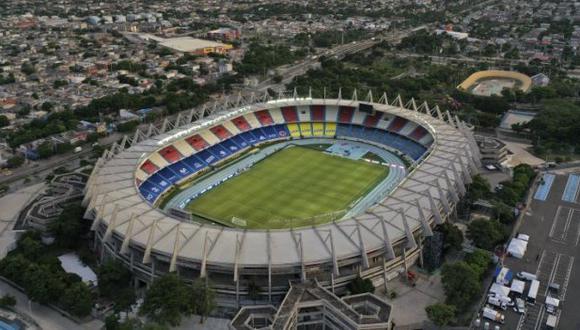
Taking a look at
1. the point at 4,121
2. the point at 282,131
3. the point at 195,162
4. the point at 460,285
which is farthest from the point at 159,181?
the point at 4,121

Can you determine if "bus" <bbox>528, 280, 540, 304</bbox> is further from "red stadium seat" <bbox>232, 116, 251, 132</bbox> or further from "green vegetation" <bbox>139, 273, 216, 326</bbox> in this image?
"red stadium seat" <bbox>232, 116, 251, 132</bbox>

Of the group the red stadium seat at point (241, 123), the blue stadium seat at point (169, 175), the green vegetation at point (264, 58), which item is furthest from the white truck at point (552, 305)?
the green vegetation at point (264, 58)

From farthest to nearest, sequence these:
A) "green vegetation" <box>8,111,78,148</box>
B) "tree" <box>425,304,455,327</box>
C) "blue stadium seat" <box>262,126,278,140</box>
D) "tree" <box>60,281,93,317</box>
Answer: "green vegetation" <box>8,111,78,148</box> < "blue stadium seat" <box>262,126,278,140</box> < "tree" <box>60,281,93,317</box> < "tree" <box>425,304,455,327</box>

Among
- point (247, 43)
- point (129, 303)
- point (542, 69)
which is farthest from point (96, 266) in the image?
point (247, 43)

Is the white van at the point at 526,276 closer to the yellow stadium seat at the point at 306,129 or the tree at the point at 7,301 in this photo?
the yellow stadium seat at the point at 306,129

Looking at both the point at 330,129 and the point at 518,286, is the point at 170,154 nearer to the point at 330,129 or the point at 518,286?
the point at 330,129

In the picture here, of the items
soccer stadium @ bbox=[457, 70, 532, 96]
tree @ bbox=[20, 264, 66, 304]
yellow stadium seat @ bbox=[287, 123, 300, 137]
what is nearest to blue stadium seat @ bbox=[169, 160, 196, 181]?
yellow stadium seat @ bbox=[287, 123, 300, 137]
